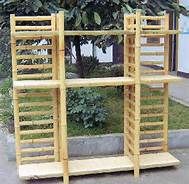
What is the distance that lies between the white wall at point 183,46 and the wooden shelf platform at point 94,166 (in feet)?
21.2

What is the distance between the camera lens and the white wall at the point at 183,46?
11.1 m

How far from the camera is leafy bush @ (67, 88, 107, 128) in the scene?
5.65 meters

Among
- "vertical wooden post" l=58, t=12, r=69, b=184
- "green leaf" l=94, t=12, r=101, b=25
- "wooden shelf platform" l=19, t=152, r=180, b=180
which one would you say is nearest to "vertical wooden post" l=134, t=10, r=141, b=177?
"wooden shelf platform" l=19, t=152, r=180, b=180

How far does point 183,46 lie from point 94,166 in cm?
731

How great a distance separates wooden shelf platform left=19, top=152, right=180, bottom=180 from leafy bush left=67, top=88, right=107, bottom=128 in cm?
72

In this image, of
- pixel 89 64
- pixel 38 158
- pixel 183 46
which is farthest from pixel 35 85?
pixel 183 46

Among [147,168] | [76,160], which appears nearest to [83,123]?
[76,160]

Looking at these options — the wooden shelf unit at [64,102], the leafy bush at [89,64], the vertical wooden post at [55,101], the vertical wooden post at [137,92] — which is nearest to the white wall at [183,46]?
the leafy bush at [89,64]

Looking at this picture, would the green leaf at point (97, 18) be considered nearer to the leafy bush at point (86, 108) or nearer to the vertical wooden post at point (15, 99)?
the leafy bush at point (86, 108)

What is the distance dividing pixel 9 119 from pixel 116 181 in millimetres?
2115

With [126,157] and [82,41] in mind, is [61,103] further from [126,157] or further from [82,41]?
[82,41]

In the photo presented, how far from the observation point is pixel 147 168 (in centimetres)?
493

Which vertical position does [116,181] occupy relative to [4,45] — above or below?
below

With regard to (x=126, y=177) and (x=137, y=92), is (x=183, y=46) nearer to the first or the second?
(x=137, y=92)
